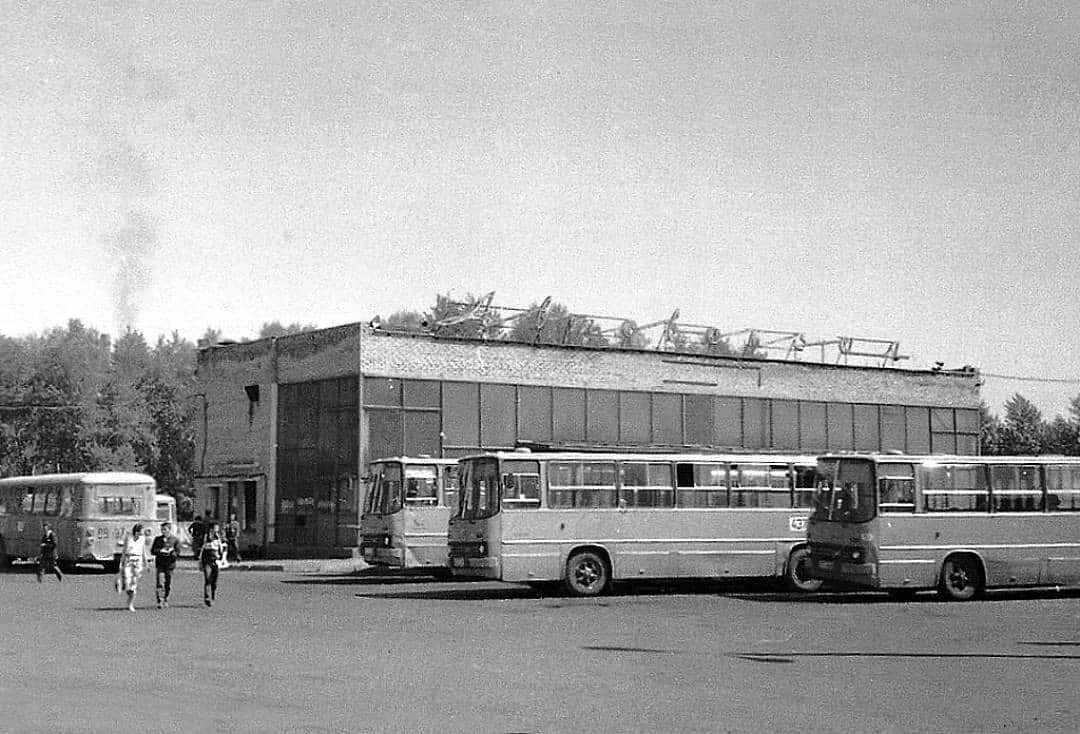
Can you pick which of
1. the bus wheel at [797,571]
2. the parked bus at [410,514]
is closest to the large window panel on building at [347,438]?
the parked bus at [410,514]

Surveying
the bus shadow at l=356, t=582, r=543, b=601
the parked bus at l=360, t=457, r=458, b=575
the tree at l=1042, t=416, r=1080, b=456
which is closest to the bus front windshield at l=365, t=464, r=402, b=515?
the parked bus at l=360, t=457, r=458, b=575

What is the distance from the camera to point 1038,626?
2108 cm

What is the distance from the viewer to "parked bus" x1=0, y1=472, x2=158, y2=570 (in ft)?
131

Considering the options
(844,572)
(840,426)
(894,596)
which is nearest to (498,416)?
(840,426)

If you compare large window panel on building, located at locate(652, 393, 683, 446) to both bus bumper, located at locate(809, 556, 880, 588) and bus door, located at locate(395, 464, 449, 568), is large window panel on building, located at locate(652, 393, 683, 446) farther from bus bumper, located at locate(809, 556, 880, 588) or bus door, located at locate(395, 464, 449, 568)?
bus bumper, located at locate(809, 556, 880, 588)

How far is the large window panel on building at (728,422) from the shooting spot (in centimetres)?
5162

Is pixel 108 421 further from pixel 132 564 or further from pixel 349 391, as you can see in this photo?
pixel 132 564

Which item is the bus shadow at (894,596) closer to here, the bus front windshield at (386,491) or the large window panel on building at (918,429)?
the bus front windshield at (386,491)

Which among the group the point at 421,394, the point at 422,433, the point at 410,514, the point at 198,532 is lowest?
the point at 198,532

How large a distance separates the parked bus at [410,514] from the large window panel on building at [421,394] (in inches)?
454

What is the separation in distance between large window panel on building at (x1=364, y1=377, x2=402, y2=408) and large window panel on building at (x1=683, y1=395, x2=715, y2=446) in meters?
11.0

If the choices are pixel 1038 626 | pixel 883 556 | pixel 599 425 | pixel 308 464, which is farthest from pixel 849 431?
pixel 1038 626

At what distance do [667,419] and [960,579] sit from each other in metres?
24.0

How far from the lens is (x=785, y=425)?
53250 millimetres
